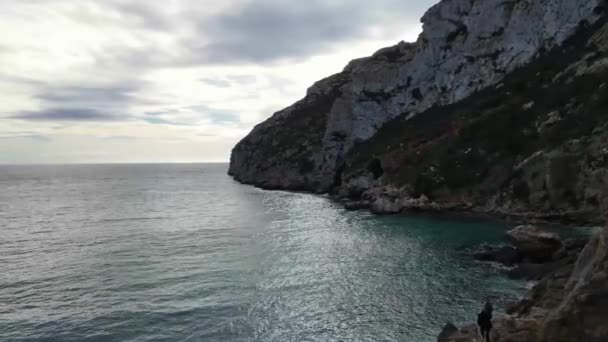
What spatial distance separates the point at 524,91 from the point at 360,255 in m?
58.0

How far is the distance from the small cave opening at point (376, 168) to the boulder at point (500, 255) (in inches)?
2179

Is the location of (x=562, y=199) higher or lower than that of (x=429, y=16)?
lower

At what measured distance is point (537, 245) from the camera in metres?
45.7

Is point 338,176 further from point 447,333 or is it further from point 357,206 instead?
point 447,333

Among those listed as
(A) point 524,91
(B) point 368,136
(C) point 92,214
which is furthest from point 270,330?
(B) point 368,136

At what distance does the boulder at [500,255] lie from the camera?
45781 millimetres

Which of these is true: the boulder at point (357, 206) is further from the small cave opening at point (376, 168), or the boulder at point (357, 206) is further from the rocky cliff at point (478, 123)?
the small cave opening at point (376, 168)

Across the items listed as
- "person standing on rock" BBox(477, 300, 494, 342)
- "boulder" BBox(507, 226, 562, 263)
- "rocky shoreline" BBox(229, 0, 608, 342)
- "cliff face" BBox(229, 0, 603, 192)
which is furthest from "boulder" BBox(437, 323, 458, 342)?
"cliff face" BBox(229, 0, 603, 192)

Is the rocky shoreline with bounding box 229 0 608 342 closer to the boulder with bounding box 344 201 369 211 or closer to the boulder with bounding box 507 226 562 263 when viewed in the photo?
the boulder with bounding box 507 226 562 263

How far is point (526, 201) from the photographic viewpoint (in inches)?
2781

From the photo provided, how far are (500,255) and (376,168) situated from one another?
196 ft

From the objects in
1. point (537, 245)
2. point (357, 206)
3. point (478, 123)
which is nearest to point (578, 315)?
point (537, 245)

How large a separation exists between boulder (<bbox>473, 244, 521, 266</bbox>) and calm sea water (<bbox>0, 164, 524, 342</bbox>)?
2391mm

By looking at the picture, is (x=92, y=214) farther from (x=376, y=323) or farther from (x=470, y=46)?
(x=470, y=46)
